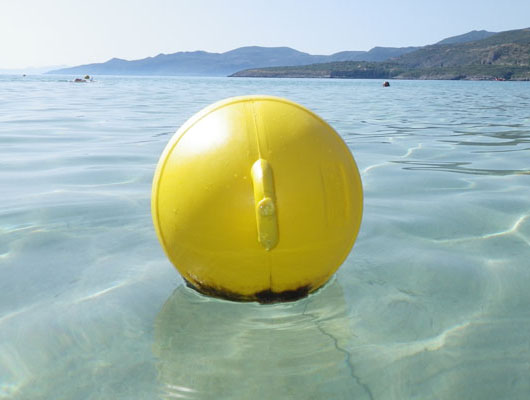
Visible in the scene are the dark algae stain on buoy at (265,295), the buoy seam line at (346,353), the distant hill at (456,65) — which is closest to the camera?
the buoy seam line at (346,353)

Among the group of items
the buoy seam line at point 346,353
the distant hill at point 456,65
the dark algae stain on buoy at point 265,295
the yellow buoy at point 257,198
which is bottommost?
the distant hill at point 456,65

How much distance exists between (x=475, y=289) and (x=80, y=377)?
2208mm

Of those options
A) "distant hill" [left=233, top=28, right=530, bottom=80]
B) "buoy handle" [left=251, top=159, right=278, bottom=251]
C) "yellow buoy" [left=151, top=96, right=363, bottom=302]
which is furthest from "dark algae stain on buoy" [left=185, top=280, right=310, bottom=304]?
"distant hill" [left=233, top=28, right=530, bottom=80]

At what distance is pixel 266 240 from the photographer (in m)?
2.21

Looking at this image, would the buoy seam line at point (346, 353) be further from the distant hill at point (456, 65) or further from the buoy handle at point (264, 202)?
the distant hill at point (456, 65)

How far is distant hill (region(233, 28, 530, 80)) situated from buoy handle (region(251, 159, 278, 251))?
10323 cm

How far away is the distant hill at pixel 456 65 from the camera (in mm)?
102750

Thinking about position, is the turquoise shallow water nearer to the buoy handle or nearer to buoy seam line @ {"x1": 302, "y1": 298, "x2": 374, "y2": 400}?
buoy seam line @ {"x1": 302, "y1": 298, "x2": 374, "y2": 400}

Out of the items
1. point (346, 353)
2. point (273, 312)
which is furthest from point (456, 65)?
point (346, 353)

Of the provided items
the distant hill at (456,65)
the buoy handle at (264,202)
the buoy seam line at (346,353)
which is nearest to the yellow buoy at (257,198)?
the buoy handle at (264,202)

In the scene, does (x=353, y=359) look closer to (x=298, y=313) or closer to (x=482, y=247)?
(x=298, y=313)

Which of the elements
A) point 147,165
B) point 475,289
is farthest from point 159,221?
point 147,165

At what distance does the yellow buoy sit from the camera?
7.26 feet

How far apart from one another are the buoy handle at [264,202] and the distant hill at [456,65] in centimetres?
10323
